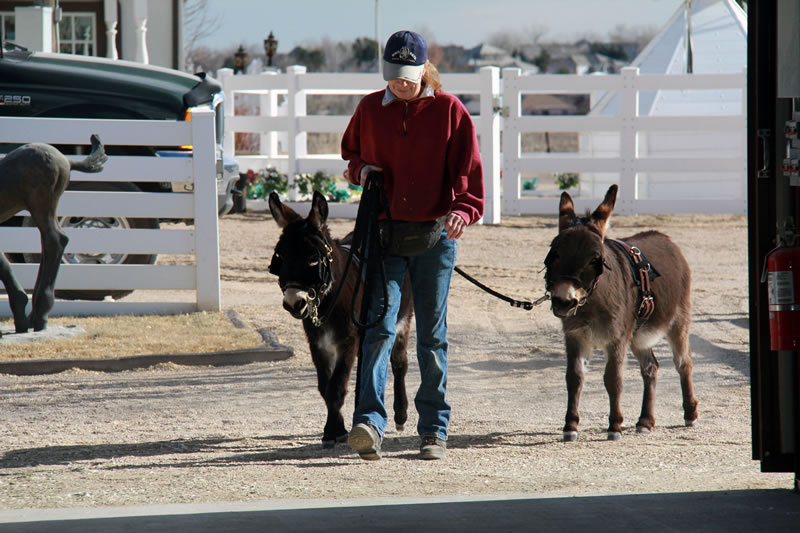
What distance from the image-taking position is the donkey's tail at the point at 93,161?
9.19m

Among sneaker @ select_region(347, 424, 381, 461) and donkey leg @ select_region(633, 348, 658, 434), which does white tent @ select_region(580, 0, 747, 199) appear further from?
sneaker @ select_region(347, 424, 381, 461)

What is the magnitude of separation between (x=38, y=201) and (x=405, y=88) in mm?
4492

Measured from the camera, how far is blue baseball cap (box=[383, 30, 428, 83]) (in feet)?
17.3

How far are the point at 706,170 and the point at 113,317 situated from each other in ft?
41.3

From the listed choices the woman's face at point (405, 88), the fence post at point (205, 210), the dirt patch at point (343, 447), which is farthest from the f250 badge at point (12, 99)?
the woman's face at point (405, 88)

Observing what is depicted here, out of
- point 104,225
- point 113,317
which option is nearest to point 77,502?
point 113,317

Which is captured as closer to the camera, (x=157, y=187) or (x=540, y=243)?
(x=157, y=187)

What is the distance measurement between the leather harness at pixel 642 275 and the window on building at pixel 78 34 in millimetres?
17191

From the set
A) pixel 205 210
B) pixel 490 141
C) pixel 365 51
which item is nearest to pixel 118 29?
pixel 490 141

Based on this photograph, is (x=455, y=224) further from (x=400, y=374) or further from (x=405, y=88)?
(x=400, y=374)

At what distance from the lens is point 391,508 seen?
14.6 feet

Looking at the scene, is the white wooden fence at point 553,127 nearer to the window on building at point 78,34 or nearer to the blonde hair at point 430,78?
the window on building at point 78,34

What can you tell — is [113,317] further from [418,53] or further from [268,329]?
[418,53]

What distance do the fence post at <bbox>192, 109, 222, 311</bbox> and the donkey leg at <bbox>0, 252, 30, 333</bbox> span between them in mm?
1798
